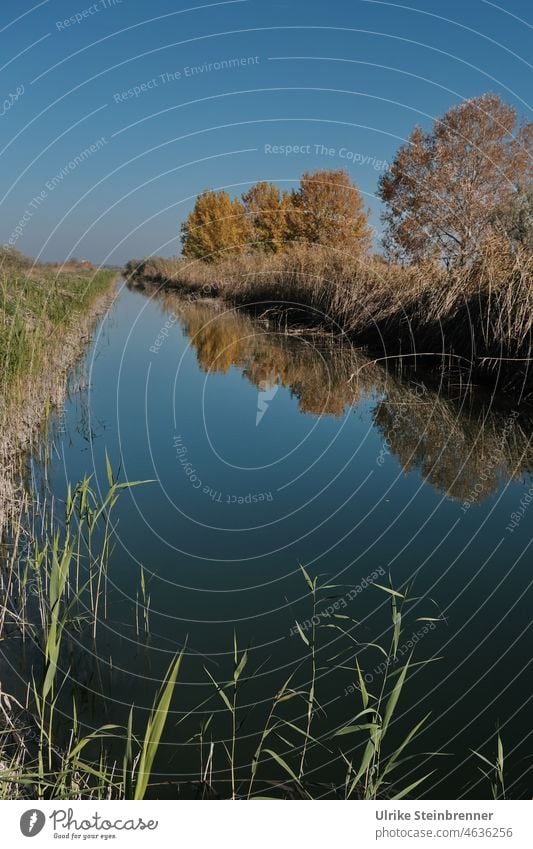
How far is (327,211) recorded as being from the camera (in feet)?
117

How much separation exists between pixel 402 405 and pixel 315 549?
18.0ft

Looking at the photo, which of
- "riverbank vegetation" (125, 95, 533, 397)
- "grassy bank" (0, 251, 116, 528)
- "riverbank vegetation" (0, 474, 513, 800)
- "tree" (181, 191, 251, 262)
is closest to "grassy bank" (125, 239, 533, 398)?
"riverbank vegetation" (125, 95, 533, 397)

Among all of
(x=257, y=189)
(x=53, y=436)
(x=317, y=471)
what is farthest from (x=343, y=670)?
(x=257, y=189)

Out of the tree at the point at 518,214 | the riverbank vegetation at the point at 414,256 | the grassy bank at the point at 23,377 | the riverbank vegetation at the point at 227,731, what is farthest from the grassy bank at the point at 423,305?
the tree at the point at 518,214

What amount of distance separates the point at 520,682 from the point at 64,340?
9859 mm

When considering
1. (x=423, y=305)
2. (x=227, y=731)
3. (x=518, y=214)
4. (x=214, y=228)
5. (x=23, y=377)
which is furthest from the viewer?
(x=214, y=228)

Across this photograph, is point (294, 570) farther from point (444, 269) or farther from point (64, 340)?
point (444, 269)

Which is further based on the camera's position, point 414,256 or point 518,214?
point 518,214

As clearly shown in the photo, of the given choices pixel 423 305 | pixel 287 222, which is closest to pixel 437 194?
pixel 287 222

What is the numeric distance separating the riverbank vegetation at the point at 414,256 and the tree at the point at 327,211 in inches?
3.3

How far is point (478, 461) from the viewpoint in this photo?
289 inches

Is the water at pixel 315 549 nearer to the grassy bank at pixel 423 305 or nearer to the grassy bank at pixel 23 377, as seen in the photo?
→ the grassy bank at pixel 23 377

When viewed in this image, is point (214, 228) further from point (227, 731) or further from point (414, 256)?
point (227, 731)

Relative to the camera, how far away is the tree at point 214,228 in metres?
38.8
